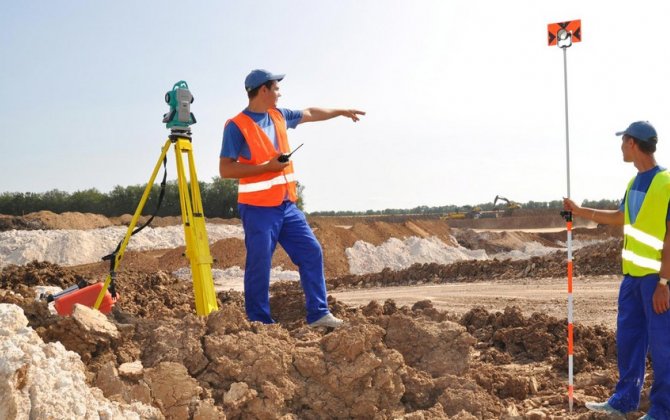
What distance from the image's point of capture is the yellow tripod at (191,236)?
4.88 metres

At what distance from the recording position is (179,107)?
16.0 feet

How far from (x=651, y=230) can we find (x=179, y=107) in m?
3.40

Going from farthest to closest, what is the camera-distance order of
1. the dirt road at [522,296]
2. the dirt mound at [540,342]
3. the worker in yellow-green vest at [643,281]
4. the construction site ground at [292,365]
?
the dirt road at [522,296] < the dirt mound at [540,342] < the worker in yellow-green vest at [643,281] < the construction site ground at [292,365]

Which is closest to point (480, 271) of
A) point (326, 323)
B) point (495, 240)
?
point (326, 323)

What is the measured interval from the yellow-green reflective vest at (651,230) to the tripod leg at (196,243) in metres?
2.97

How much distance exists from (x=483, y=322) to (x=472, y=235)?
2110cm

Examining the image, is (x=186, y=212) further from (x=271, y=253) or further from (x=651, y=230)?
(x=651, y=230)

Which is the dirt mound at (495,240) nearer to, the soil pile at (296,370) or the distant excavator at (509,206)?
the distant excavator at (509,206)

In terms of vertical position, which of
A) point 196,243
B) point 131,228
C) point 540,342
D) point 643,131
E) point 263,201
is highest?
point 643,131

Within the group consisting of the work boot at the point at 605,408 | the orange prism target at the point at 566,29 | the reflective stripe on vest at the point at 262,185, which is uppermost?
the orange prism target at the point at 566,29

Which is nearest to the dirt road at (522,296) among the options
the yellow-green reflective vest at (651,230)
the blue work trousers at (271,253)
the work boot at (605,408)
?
the work boot at (605,408)

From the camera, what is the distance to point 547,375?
17.3ft

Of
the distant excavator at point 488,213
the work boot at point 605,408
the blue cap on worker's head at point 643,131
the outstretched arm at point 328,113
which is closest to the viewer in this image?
the blue cap on worker's head at point 643,131

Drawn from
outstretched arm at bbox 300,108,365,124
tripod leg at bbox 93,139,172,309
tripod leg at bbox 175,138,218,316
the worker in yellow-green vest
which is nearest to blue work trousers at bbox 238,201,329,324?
tripod leg at bbox 175,138,218,316
